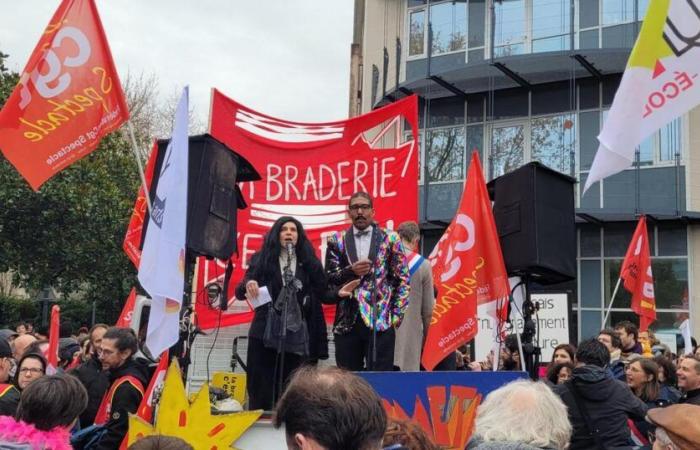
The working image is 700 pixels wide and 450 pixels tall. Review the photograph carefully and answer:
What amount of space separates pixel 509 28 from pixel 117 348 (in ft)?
59.3

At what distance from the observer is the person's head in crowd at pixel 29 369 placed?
5.29m

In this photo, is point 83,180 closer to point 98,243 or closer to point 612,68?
point 98,243

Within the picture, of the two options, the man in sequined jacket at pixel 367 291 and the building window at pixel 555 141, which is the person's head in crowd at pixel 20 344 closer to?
the man in sequined jacket at pixel 367 291

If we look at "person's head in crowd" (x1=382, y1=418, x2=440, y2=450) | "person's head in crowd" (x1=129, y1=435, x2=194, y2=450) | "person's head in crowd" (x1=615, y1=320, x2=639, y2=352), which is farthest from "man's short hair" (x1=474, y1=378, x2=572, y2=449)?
"person's head in crowd" (x1=615, y1=320, x2=639, y2=352)

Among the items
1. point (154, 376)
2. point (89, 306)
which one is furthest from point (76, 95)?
point (89, 306)

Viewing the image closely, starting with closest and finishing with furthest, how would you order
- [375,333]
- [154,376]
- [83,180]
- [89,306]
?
[154,376] < [375,333] < [83,180] < [89,306]

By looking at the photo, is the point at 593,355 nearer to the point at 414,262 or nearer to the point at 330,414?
the point at 414,262

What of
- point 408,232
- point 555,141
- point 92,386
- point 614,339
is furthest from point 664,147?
point 92,386

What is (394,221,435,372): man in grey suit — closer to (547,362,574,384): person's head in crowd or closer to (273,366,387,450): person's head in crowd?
(547,362,574,384): person's head in crowd

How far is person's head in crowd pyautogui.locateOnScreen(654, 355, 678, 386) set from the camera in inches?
301

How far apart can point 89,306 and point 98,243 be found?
10050 mm

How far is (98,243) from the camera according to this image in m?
21.9

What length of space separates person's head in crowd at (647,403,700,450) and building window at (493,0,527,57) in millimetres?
18920

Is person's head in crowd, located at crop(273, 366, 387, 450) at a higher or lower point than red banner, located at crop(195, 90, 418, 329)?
lower
